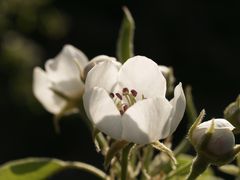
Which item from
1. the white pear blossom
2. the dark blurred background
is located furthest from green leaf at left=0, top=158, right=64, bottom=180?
the dark blurred background

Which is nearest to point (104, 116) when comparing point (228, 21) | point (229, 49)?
point (229, 49)

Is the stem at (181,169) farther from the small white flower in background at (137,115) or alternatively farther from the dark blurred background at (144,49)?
the dark blurred background at (144,49)

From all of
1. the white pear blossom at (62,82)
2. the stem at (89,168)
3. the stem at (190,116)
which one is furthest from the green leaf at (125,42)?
the stem at (89,168)

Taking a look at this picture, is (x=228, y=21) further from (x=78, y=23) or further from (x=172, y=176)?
(x=172, y=176)

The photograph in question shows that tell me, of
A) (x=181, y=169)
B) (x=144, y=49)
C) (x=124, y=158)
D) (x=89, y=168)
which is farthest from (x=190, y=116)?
(x=144, y=49)

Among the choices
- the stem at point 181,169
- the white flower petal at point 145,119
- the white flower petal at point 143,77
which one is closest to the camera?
the white flower petal at point 145,119

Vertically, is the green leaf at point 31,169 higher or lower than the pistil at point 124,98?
lower
